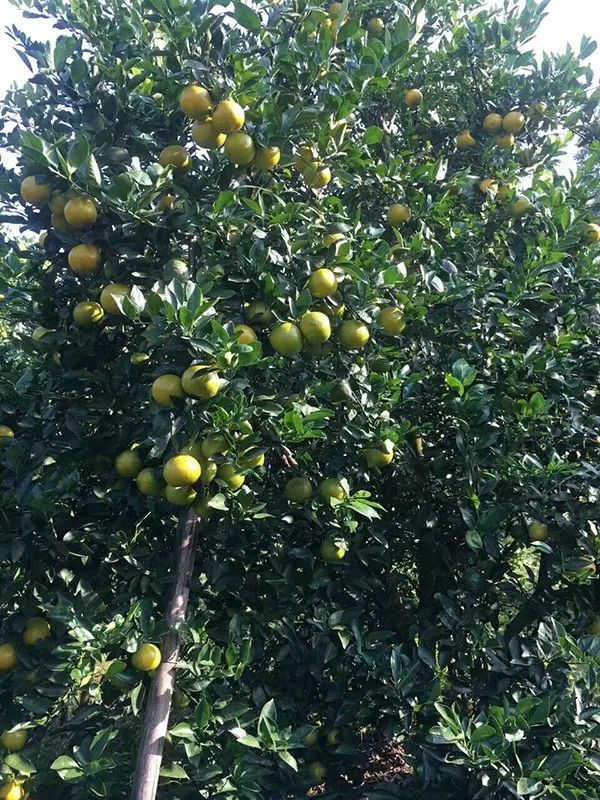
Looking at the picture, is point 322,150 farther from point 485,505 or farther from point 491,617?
point 491,617

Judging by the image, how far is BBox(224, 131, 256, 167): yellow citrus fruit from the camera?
78.3 inches

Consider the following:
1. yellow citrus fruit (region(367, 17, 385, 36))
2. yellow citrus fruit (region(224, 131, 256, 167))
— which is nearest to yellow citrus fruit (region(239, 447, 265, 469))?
yellow citrus fruit (region(224, 131, 256, 167))

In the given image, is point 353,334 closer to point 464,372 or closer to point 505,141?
point 464,372

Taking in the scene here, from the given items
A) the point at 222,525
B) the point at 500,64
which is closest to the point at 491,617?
the point at 222,525

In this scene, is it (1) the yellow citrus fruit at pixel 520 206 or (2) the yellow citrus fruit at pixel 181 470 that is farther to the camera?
(1) the yellow citrus fruit at pixel 520 206

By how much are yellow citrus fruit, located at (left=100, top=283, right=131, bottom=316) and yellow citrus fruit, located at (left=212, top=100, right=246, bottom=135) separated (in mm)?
536

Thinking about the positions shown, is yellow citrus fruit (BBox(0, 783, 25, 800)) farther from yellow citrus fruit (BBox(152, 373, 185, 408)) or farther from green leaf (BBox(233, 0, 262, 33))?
green leaf (BBox(233, 0, 262, 33))

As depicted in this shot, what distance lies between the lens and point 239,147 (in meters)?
1.99

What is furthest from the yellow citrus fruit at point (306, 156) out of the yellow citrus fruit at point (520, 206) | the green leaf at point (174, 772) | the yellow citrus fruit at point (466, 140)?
the green leaf at point (174, 772)

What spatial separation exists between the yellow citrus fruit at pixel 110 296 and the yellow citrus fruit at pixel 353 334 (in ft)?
2.14

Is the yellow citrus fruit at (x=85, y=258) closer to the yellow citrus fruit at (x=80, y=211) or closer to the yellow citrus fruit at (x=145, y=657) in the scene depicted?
the yellow citrus fruit at (x=80, y=211)

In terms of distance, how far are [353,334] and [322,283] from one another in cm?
19

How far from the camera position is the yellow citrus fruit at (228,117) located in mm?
1911

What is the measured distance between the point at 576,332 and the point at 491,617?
103 centimetres
